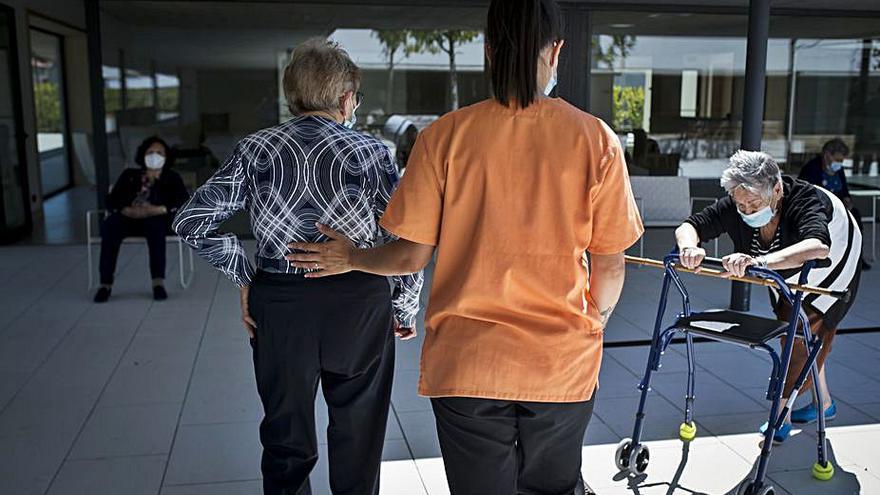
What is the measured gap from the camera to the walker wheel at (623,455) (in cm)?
339

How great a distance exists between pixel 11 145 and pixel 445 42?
15.8ft

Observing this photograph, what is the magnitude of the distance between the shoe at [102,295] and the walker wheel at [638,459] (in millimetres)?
4313

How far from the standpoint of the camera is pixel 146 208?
6.41 metres

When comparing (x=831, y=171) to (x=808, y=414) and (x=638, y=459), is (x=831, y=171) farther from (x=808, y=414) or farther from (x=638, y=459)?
(x=638, y=459)

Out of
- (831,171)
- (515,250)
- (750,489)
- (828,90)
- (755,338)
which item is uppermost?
(828,90)

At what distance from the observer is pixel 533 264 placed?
1.80 metres

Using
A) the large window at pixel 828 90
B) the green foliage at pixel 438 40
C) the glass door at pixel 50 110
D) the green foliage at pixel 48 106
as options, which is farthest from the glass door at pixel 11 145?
the large window at pixel 828 90

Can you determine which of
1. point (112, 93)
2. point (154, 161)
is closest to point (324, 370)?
point (154, 161)

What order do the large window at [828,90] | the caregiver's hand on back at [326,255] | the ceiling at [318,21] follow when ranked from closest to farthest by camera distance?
the caregiver's hand on back at [326,255], the ceiling at [318,21], the large window at [828,90]

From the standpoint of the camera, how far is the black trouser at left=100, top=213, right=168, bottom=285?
6395 mm

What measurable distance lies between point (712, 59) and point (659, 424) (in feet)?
25.3

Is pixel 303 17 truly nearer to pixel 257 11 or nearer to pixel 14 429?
pixel 257 11

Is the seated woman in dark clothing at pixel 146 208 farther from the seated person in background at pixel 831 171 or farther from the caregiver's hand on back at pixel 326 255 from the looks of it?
the seated person in background at pixel 831 171

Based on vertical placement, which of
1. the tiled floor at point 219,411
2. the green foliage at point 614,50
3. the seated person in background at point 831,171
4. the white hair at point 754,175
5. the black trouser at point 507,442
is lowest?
the tiled floor at point 219,411
